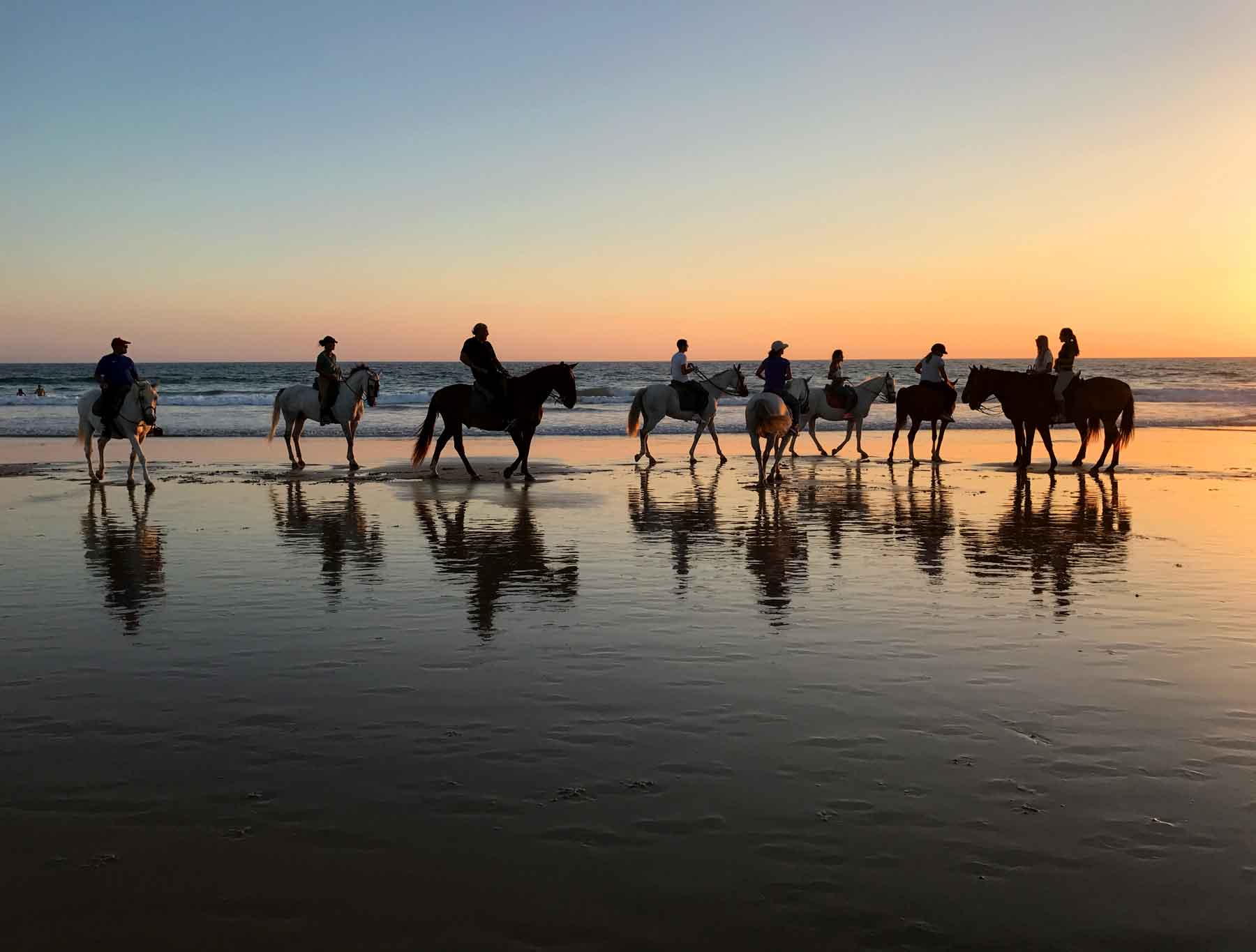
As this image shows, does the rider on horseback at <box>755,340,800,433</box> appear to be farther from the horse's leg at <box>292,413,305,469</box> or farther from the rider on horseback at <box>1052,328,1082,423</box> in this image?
the horse's leg at <box>292,413,305,469</box>

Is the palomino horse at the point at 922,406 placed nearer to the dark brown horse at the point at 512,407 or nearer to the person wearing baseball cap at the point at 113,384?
the dark brown horse at the point at 512,407

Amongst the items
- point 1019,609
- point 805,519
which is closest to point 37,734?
point 1019,609

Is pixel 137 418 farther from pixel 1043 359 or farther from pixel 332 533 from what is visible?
pixel 1043 359

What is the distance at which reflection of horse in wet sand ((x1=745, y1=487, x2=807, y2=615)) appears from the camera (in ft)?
29.1

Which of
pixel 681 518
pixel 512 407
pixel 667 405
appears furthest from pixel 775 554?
pixel 667 405

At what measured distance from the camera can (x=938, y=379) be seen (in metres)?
23.8

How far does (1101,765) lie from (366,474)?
17383 mm

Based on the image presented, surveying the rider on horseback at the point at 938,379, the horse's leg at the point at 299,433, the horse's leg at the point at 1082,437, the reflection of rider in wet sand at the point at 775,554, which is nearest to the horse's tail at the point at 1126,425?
the horse's leg at the point at 1082,437

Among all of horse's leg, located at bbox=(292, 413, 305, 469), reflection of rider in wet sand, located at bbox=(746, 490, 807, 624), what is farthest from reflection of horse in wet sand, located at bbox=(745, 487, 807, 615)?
horse's leg, located at bbox=(292, 413, 305, 469)

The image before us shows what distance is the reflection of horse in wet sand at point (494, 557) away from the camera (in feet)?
29.1

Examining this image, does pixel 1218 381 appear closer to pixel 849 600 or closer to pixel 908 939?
pixel 849 600

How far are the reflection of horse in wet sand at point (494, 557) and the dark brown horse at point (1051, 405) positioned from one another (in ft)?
36.7

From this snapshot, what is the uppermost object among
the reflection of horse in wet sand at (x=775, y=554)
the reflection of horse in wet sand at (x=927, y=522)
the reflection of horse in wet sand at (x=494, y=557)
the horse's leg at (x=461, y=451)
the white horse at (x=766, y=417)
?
the white horse at (x=766, y=417)

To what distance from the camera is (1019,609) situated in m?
8.25
